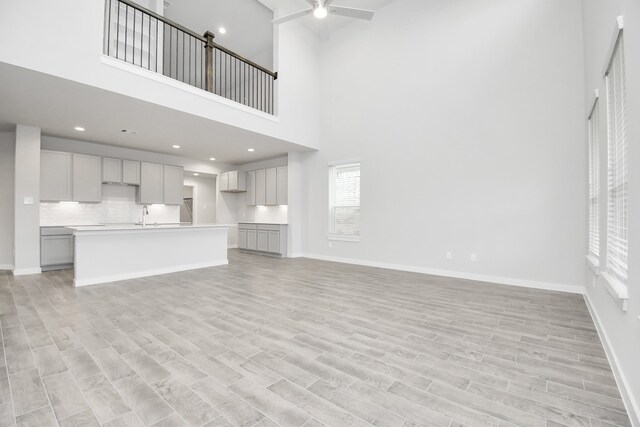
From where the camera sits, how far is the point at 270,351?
2318 millimetres

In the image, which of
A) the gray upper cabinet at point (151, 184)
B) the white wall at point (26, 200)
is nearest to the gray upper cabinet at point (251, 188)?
the gray upper cabinet at point (151, 184)

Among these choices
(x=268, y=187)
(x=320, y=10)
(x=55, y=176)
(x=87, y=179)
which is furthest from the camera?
(x=268, y=187)

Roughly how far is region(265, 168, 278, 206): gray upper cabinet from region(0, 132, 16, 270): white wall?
17.3 ft

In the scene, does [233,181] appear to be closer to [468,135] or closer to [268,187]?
[268,187]

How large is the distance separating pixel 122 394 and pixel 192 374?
15.5 inches

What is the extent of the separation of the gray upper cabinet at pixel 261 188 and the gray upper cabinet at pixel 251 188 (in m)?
0.14

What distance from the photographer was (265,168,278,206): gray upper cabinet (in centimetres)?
817

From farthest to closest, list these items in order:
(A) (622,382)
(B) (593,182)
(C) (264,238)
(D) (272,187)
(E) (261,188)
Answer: (E) (261,188), (D) (272,187), (C) (264,238), (B) (593,182), (A) (622,382)

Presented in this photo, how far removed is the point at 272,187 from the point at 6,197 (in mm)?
5476

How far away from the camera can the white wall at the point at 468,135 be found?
4.29 metres

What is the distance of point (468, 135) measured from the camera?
5117 mm

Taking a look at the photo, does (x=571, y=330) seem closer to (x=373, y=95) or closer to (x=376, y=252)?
(x=376, y=252)

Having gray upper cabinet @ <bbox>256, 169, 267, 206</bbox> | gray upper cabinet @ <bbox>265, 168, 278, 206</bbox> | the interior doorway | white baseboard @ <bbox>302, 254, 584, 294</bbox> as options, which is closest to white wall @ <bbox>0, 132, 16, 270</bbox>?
the interior doorway

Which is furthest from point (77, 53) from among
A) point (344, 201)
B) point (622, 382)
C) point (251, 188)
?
point (622, 382)
